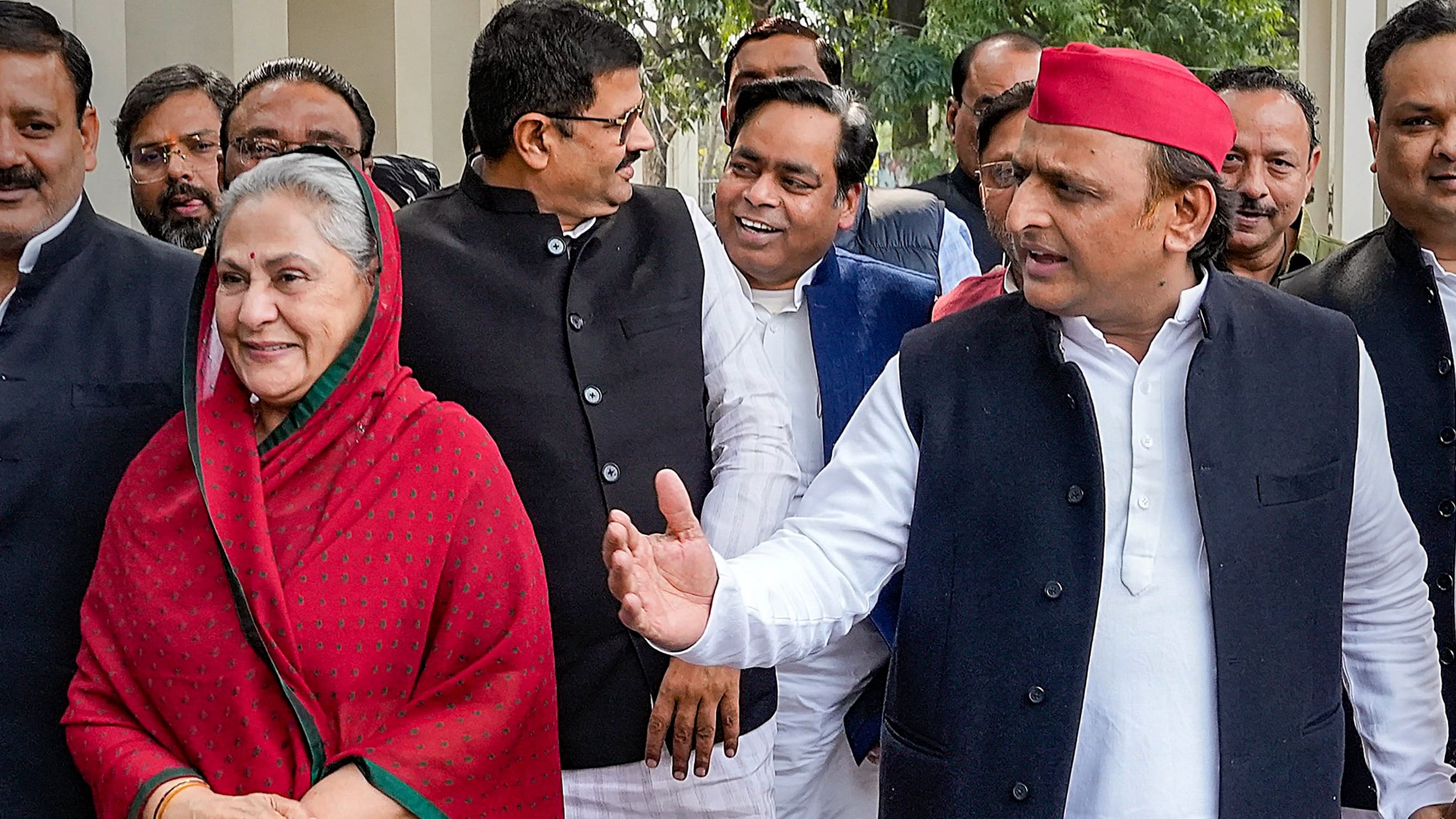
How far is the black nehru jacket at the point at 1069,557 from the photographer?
2.38m

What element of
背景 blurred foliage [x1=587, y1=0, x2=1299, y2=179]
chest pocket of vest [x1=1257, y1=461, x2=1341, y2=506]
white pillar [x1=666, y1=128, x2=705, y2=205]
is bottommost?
chest pocket of vest [x1=1257, y1=461, x2=1341, y2=506]

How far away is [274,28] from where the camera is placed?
8.00 m

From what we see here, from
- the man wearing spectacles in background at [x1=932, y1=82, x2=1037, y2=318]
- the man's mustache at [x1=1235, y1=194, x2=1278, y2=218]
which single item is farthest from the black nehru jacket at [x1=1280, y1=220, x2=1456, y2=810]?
the man wearing spectacles in background at [x1=932, y1=82, x2=1037, y2=318]

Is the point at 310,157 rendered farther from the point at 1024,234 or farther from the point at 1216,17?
the point at 1216,17

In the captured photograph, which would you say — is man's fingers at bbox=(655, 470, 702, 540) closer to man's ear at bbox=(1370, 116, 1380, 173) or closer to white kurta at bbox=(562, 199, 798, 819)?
white kurta at bbox=(562, 199, 798, 819)

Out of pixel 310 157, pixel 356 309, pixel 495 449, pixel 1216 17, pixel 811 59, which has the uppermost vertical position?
pixel 1216 17

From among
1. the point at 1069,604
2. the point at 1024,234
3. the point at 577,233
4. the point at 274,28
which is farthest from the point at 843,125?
the point at 274,28

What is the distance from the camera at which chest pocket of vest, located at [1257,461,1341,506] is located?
2449mm

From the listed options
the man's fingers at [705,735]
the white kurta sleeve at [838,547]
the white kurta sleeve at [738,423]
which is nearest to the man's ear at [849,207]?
the white kurta sleeve at [738,423]

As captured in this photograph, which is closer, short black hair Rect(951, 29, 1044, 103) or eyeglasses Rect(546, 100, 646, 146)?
eyeglasses Rect(546, 100, 646, 146)

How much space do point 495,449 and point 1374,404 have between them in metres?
1.45

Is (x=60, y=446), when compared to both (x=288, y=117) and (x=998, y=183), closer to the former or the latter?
(x=288, y=117)

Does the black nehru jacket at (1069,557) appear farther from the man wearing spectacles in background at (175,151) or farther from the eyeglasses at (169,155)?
the eyeglasses at (169,155)

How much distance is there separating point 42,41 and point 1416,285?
2746mm
